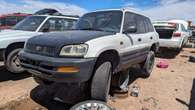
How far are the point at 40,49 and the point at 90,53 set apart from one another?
3.03 feet

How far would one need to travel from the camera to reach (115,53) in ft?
14.0

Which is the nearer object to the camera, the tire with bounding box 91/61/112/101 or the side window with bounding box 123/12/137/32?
the tire with bounding box 91/61/112/101

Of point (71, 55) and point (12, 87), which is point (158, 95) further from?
point (12, 87)

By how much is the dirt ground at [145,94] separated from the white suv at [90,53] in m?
0.58

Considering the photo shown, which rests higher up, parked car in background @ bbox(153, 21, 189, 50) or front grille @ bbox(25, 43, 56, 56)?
front grille @ bbox(25, 43, 56, 56)

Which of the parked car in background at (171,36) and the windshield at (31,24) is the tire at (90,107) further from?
the parked car in background at (171,36)

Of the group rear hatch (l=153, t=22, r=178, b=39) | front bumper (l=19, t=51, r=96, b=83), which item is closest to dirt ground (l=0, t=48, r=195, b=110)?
front bumper (l=19, t=51, r=96, b=83)

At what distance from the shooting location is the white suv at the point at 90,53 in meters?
3.37

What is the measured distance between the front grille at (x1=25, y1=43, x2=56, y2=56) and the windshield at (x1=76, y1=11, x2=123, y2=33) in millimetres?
1454

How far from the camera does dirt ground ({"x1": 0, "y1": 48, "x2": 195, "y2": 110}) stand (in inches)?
173

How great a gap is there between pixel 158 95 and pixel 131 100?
0.89 metres

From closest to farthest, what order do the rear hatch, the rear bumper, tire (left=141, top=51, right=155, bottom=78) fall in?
tire (left=141, top=51, right=155, bottom=78)
the rear bumper
the rear hatch

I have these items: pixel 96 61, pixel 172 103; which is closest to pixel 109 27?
pixel 96 61

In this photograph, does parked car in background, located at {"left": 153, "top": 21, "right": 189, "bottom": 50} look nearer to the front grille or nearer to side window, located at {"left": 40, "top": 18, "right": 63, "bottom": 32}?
side window, located at {"left": 40, "top": 18, "right": 63, "bottom": 32}
